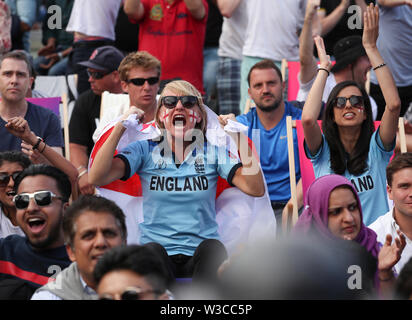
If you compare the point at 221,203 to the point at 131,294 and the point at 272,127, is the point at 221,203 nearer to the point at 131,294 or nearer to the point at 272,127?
the point at 272,127

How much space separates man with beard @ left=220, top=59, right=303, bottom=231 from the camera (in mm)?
5355

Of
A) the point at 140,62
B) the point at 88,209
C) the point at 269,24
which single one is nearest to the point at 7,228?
the point at 88,209

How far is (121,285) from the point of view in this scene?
2.10 metres

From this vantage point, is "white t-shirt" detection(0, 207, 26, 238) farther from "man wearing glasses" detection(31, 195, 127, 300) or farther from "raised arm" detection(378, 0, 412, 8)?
"raised arm" detection(378, 0, 412, 8)

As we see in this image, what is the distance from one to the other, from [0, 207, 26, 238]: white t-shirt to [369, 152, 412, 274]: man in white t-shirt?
215 cm

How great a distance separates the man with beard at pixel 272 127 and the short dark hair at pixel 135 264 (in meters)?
3.00

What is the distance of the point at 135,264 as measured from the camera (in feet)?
7.11

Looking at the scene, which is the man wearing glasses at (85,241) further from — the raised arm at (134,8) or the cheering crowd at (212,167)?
the raised arm at (134,8)

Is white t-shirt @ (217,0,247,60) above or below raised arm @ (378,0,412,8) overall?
above

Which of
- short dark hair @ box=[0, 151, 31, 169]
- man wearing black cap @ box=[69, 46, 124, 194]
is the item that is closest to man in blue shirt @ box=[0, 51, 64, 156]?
man wearing black cap @ box=[69, 46, 124, 194]

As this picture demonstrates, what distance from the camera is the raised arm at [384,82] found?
446cm

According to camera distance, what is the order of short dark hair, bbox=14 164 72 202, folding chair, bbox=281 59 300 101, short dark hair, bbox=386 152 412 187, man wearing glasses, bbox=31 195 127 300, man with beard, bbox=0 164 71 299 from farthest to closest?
folding chair, bbox=281 59 300 101 → short dark hair, bbox=386 152 412 187 → short dark hair, bbox=14 164 72 202 → man with beard, bbox=0 164 71 299 → man wearing glasses, bbox=31 195 127 300

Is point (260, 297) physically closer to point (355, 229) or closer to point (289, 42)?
point (355, 229)

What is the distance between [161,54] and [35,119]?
1.87m
